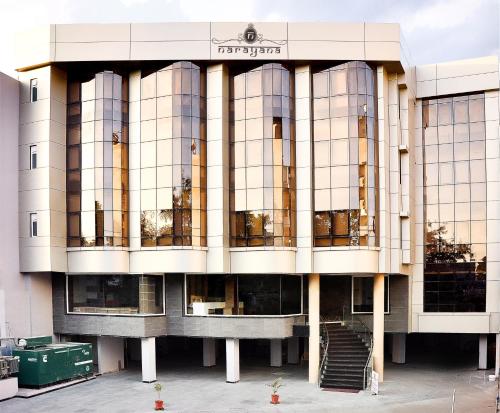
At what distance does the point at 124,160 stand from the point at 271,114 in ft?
27.7

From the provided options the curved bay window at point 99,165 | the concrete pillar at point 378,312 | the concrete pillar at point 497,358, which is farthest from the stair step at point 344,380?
the curved bay window at point 99,165

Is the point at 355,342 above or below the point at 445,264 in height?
below

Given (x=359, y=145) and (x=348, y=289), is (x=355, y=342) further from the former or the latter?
(x=359, y=145)

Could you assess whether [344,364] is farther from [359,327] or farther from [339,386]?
[359,327]

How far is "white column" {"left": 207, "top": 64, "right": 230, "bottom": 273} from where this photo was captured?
3322 cm

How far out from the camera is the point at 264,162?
3306cm

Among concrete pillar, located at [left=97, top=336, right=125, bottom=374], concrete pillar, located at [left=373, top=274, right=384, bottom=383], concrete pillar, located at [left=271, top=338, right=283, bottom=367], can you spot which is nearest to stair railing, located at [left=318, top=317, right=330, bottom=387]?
concrete pillar, located at [left=373, top=274, right=384, bottom=383]

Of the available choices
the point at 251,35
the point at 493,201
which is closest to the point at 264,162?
the point at 251,35

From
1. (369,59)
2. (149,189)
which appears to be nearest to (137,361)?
(149,189)

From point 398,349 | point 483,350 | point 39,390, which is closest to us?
point 39,390

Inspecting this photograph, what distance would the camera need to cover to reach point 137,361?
A: 40062 millimetres

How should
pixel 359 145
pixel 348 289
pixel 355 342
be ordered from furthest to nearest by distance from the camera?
1. pixel 348 289
2. pixel 355 342
3. pixel 359 145

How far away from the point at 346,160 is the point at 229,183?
6.31 metres

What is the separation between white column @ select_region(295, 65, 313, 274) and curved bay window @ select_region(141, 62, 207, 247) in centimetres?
499
